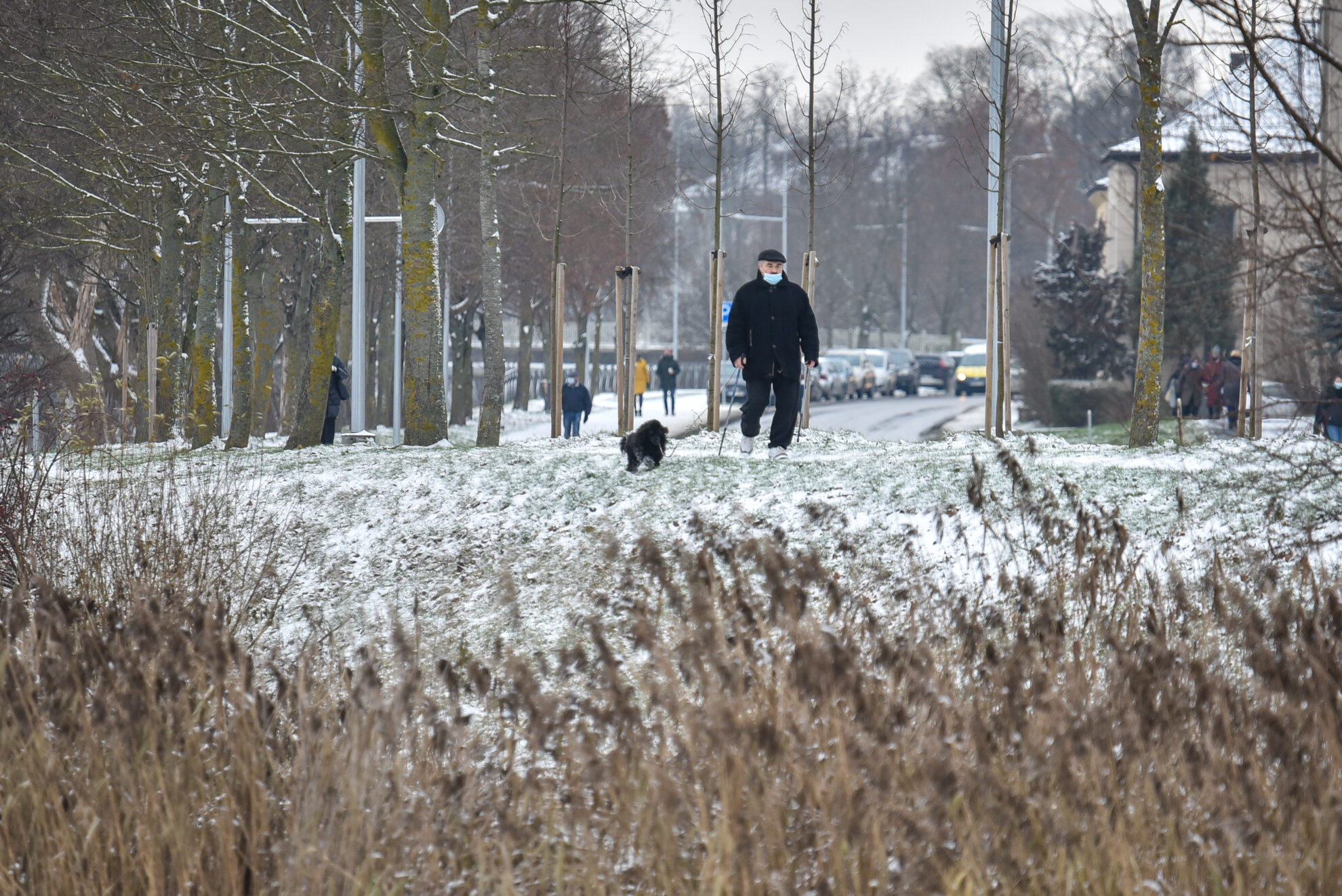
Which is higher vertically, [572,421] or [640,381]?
[640,381]

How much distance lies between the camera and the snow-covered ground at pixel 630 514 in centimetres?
870

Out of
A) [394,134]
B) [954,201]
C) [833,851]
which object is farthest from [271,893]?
[954,201]

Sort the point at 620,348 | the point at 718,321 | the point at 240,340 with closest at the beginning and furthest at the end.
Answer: the point at 718,321
the point at 620,348
the point at 240,340

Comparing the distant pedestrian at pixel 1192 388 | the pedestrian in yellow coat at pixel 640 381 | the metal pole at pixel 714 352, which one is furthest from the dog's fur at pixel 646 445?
the pedestrian in yellow coat at pixel 640 381

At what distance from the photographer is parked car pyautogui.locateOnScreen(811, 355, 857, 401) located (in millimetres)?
50500

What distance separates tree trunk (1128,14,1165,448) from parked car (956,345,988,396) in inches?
1508

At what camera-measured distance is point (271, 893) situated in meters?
4.22

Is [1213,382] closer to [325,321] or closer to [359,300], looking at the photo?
[359,300]

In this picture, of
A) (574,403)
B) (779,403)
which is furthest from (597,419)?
(779,403)

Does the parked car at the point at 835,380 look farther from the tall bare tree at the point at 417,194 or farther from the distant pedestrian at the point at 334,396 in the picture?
the tall bare tree at the point at 417,194

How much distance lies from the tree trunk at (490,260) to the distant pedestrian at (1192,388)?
41.8 ft

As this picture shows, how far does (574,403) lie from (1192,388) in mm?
10666

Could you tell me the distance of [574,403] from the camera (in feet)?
86.2

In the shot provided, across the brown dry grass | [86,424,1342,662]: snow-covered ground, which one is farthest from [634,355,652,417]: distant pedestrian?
the brown dry grass
